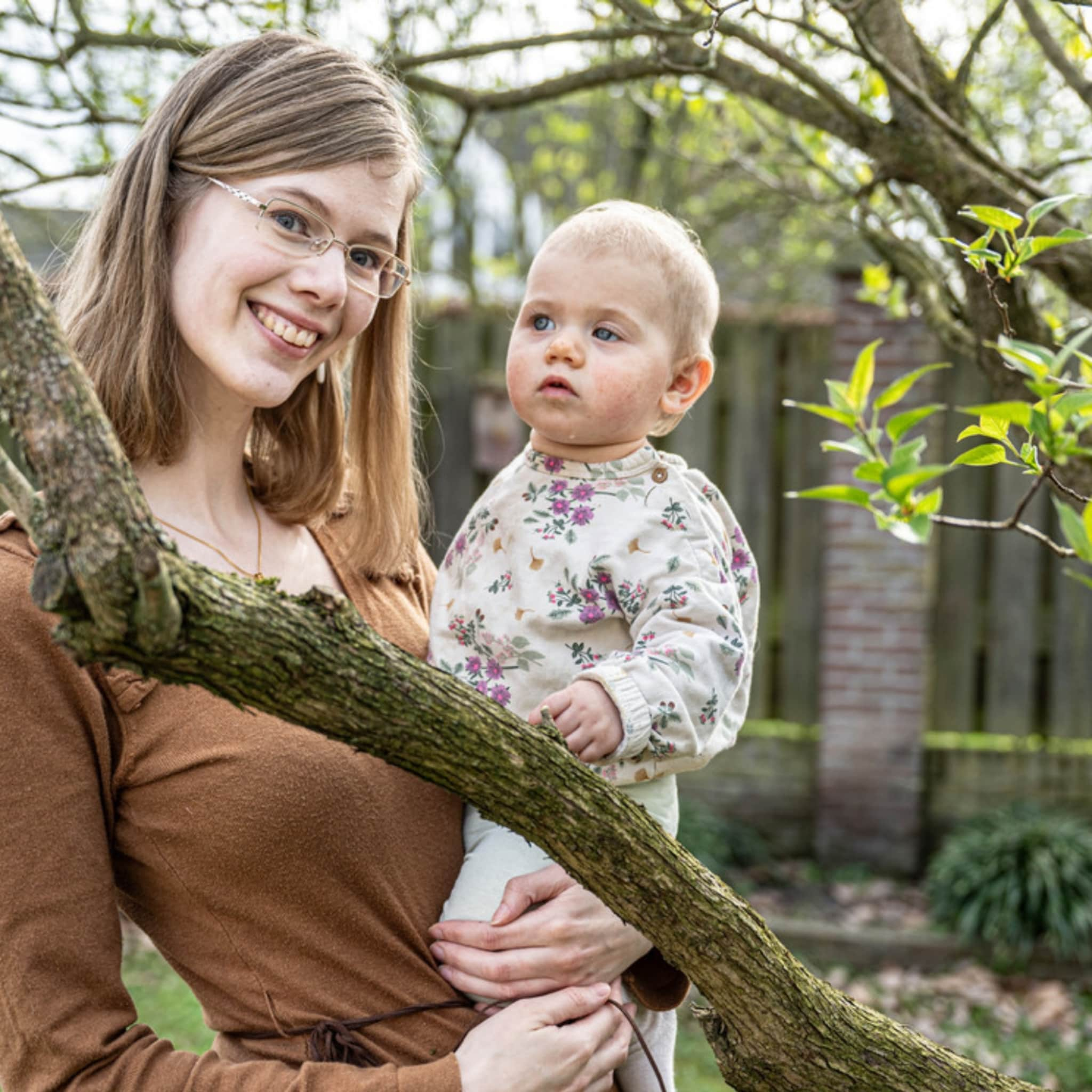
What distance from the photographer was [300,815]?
1530mm

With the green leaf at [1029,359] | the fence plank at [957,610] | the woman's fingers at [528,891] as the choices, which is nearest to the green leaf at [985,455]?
the green leaf at [1029,359]

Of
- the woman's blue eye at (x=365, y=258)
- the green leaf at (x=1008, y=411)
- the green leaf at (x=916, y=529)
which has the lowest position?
the green leaf at (x=916, y=529)

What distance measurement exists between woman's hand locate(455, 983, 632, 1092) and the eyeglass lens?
100cm

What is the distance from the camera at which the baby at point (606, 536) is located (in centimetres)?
165

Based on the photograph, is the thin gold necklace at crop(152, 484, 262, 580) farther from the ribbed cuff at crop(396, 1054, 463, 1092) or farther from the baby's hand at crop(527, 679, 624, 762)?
the ribbed cuff at crop(396, 1054, 463, 1092)

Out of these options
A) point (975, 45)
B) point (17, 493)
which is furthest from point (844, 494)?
point (975, 45)

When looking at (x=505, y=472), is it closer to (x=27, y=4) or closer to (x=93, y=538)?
(x=93, y=538)

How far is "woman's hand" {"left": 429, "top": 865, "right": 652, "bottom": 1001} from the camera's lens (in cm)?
158

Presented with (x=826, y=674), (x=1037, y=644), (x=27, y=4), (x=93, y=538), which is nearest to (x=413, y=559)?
(x=93, y=538)

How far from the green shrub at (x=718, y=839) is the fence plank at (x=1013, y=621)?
3.59 feet

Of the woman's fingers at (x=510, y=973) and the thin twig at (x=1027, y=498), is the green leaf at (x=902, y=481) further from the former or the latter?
the woman's fingers at (x=510, y=973)

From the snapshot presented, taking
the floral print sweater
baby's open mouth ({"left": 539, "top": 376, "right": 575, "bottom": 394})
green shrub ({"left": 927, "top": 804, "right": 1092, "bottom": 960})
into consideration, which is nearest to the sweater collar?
the floral print sweater

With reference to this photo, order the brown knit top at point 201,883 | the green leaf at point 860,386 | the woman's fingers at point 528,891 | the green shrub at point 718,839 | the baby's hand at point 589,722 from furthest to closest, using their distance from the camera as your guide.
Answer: the green shrub at point 718,839 → the woman's fingers at point 528,891 → the baby's hand at point 589,722 → the brown knit top at point 201,883 → the green leaf at point 860,386

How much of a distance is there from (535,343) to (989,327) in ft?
2.73
